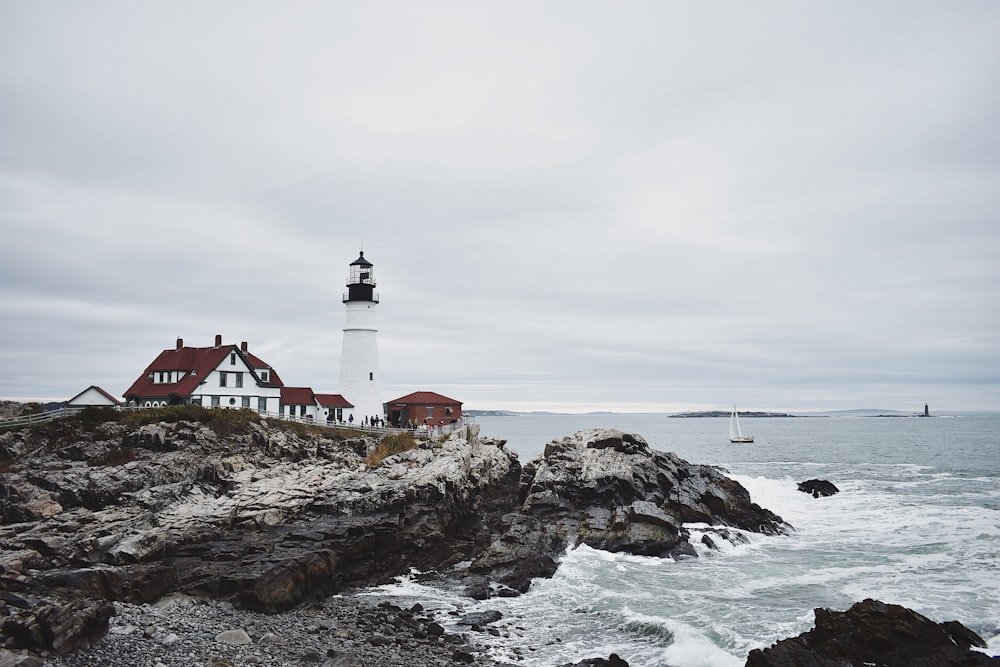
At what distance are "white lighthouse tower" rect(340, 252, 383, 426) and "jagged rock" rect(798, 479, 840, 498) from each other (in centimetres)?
3053

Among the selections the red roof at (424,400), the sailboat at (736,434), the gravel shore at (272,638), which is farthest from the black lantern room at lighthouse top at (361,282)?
the sailboat at (736,434)

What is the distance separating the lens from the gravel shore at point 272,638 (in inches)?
519

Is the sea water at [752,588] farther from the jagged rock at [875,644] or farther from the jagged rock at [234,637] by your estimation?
the jagged rock at [234,637]

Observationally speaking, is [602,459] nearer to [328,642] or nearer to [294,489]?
[294,489]

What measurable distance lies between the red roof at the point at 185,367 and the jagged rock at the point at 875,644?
3705 centimetres

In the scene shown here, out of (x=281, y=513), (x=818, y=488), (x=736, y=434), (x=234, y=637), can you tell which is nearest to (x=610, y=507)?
(x=281, y=513)

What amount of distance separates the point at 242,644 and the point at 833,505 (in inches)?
1352

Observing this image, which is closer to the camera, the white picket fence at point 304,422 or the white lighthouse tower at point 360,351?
the white picket fence at point 304,422

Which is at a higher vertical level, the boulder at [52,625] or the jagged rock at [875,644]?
the boulder at [52,625]

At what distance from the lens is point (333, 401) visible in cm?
4684

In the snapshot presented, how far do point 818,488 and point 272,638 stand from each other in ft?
124

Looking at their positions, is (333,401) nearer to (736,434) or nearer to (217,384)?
(217,384)

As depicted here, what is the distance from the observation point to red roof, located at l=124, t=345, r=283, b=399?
4075 cm

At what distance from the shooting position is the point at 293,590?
1831 cm
